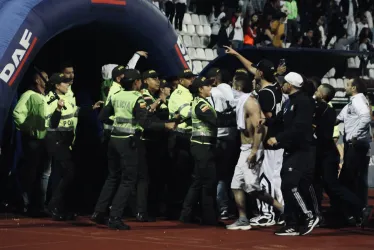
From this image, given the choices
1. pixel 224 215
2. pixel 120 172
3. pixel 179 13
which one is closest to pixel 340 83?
pixel 179 13

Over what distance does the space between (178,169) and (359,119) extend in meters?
2.42

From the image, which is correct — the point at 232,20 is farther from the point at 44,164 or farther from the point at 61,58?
the point at 44,164

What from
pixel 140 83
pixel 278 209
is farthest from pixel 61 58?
pixel 278 209

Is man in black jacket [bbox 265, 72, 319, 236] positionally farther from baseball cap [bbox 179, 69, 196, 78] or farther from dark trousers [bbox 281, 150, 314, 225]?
baseball cap [bbox 179, 69, 196, 78]

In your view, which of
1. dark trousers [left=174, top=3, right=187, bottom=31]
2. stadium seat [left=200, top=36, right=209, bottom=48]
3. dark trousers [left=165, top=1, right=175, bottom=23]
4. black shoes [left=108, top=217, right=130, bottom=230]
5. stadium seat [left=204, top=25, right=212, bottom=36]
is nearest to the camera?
black shoes [left=108, top=217, right=130, bottom=230]

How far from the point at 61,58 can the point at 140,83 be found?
310cm

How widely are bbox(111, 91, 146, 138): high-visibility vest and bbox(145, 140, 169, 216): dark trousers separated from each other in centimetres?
115

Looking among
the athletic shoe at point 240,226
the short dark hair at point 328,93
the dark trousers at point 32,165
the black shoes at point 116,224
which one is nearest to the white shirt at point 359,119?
the short dark hair at point 328,93

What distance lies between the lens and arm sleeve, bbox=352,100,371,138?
13.0 metres

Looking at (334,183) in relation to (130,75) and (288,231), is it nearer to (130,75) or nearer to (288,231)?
(288,231)

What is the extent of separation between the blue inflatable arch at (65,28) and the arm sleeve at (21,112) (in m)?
0.46

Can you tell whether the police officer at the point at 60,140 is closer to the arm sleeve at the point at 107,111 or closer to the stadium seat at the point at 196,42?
the arm sleeve at the point at 107,111

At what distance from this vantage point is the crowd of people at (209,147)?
1188 centimetres

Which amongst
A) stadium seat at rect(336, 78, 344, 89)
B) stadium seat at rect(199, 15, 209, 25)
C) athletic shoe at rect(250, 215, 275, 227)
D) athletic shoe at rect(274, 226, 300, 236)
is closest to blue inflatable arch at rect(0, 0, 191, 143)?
athletic shoe at rect(250, 215, 275, 227)
